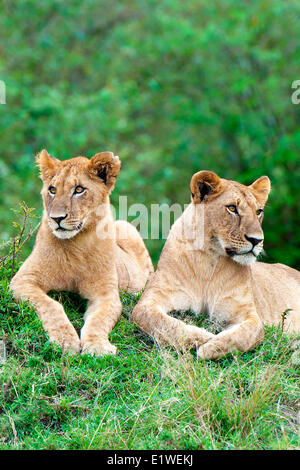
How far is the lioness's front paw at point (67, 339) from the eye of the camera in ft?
14.6

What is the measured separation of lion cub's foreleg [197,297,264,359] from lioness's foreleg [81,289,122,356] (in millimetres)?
614

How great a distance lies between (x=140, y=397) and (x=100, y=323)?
78 centimetres

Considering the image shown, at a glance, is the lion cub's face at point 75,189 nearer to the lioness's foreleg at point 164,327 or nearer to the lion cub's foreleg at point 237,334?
the lioness's foreleg at point 164,327

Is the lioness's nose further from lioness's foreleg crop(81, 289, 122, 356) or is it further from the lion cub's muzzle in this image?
the lion cub's muzzle

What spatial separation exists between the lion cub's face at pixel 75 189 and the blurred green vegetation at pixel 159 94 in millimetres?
6048

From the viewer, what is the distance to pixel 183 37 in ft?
44.3

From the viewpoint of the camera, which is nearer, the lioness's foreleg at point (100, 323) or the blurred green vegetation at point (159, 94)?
the lioness's foreleg at point (100, 323)

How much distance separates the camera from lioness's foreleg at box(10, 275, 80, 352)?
448 cm

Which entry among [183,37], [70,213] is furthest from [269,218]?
[70,213]

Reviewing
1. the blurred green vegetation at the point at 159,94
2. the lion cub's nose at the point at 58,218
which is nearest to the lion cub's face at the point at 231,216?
the lion cub's nose at the point at 58,218

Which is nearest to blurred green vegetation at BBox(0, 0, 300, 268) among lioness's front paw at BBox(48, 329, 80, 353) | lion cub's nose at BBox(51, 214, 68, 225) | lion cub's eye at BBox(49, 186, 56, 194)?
lion cub's eye at BBox(49, 186, 56, 194)

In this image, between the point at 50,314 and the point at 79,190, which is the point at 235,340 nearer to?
the point at 50,314

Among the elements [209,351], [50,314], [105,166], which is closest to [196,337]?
[209,351]

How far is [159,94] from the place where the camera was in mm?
14953
